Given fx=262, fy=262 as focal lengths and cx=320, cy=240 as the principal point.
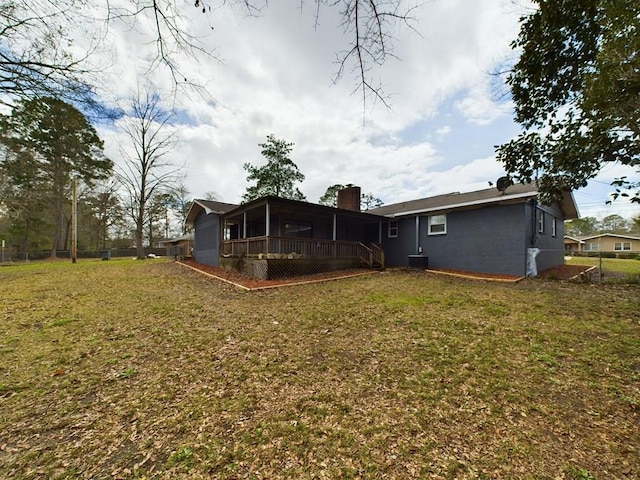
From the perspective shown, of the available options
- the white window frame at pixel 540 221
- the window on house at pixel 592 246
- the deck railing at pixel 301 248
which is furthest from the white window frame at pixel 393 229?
the window on house at pixel 592 246

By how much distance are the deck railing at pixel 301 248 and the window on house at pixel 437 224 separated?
281 centimetres

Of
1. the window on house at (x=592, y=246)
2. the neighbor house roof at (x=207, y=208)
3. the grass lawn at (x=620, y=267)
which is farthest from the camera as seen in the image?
the window on house at (x=592, y=246)

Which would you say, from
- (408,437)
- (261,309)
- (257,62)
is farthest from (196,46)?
(261,309)

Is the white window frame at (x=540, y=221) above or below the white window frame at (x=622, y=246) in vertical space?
above

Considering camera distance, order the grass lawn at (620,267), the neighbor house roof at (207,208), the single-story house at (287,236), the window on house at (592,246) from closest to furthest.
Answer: the single-story house at (287,236), the grass lawn at (620,267), the neighbor house roof at (207,208), the window on house at (592,246)

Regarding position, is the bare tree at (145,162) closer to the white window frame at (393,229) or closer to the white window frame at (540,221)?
the white window frame at (393,229)

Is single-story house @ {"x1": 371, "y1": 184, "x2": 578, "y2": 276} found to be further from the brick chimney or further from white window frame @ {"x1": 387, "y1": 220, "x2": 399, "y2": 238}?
the brick chimney

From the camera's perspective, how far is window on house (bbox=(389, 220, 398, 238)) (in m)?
14.6

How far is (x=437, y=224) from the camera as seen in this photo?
1277 cm

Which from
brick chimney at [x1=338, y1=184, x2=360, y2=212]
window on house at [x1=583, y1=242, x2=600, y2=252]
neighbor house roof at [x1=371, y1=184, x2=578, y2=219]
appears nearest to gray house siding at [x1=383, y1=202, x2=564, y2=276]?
neighbor house roof at [x1=371, y1=184, x2=578, y2=219]

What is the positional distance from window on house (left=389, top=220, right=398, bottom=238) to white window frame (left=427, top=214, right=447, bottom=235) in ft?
6.21

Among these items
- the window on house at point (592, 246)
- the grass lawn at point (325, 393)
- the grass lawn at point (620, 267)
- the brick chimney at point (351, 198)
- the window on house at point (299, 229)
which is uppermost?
the brick chimney at point (351, 198)

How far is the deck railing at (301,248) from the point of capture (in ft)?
35.1

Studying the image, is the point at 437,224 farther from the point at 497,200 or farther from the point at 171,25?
the point at 171,25
